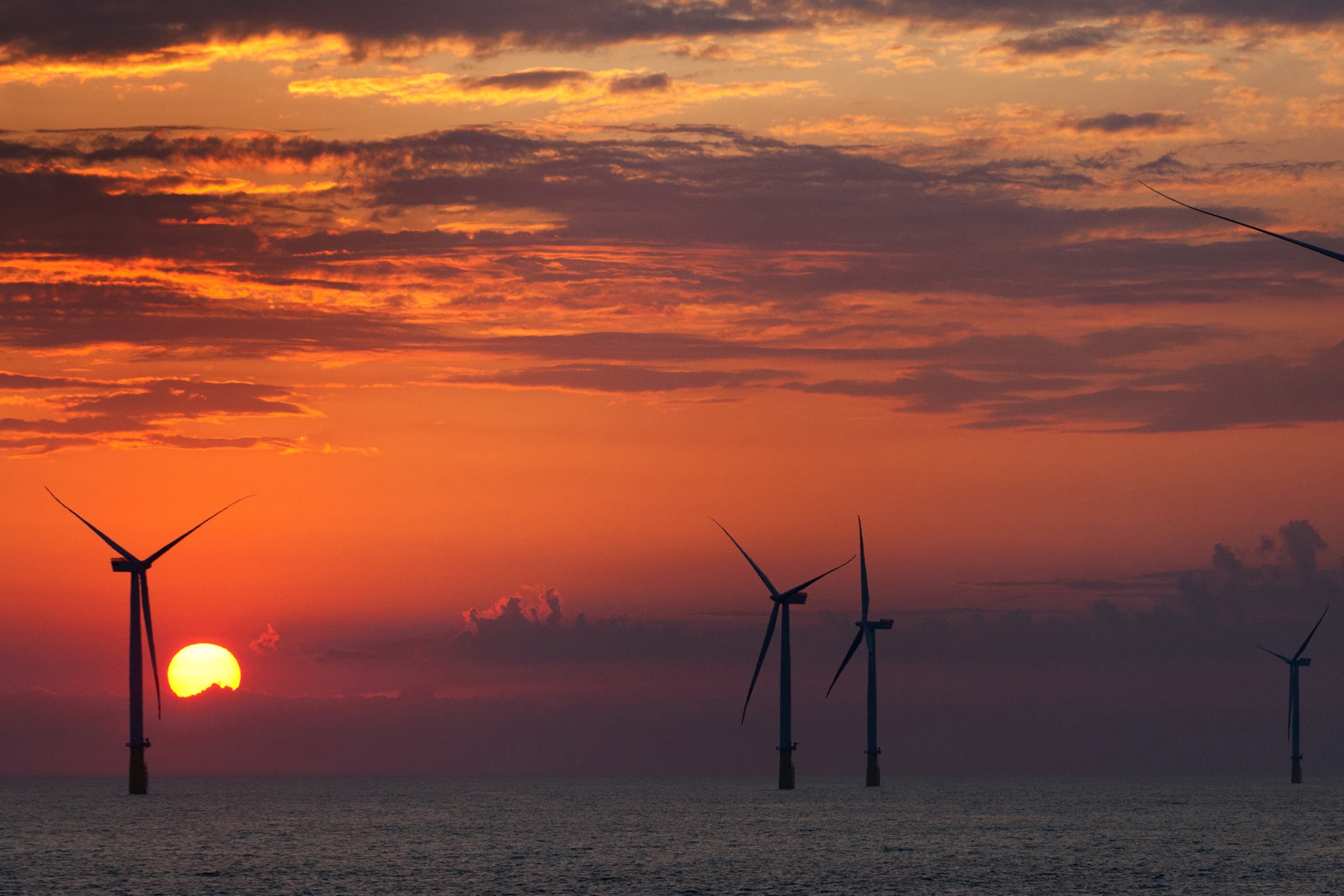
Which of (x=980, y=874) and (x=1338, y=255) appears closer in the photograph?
(x=1338, y=255)

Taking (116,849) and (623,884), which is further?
(116,849)

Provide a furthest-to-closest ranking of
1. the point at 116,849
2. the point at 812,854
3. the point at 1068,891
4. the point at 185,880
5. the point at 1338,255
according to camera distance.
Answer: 1. the point at 116,849
2. the point at 812,854
3. the point at 185,880
4. the point at 1068,891
5. the point at 1338,255

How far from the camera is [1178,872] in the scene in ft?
497

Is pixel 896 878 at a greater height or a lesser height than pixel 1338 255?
lesser

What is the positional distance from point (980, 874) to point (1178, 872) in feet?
62.4

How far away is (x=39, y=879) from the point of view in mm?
145000

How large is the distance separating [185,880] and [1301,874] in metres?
102

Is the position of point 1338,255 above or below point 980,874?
above

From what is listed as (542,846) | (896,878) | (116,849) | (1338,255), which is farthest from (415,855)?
(1338,255)

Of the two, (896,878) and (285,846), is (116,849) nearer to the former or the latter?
(285,846)

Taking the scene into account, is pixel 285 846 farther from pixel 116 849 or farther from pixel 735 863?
pixel 735 863

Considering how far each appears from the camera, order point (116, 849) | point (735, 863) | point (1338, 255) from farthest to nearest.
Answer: point (116, 849) < point (735, 863) < point (1338, 255)

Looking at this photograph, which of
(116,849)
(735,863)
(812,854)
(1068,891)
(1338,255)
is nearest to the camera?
(1338,255)

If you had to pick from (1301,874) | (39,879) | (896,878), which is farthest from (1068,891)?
(39,879)
